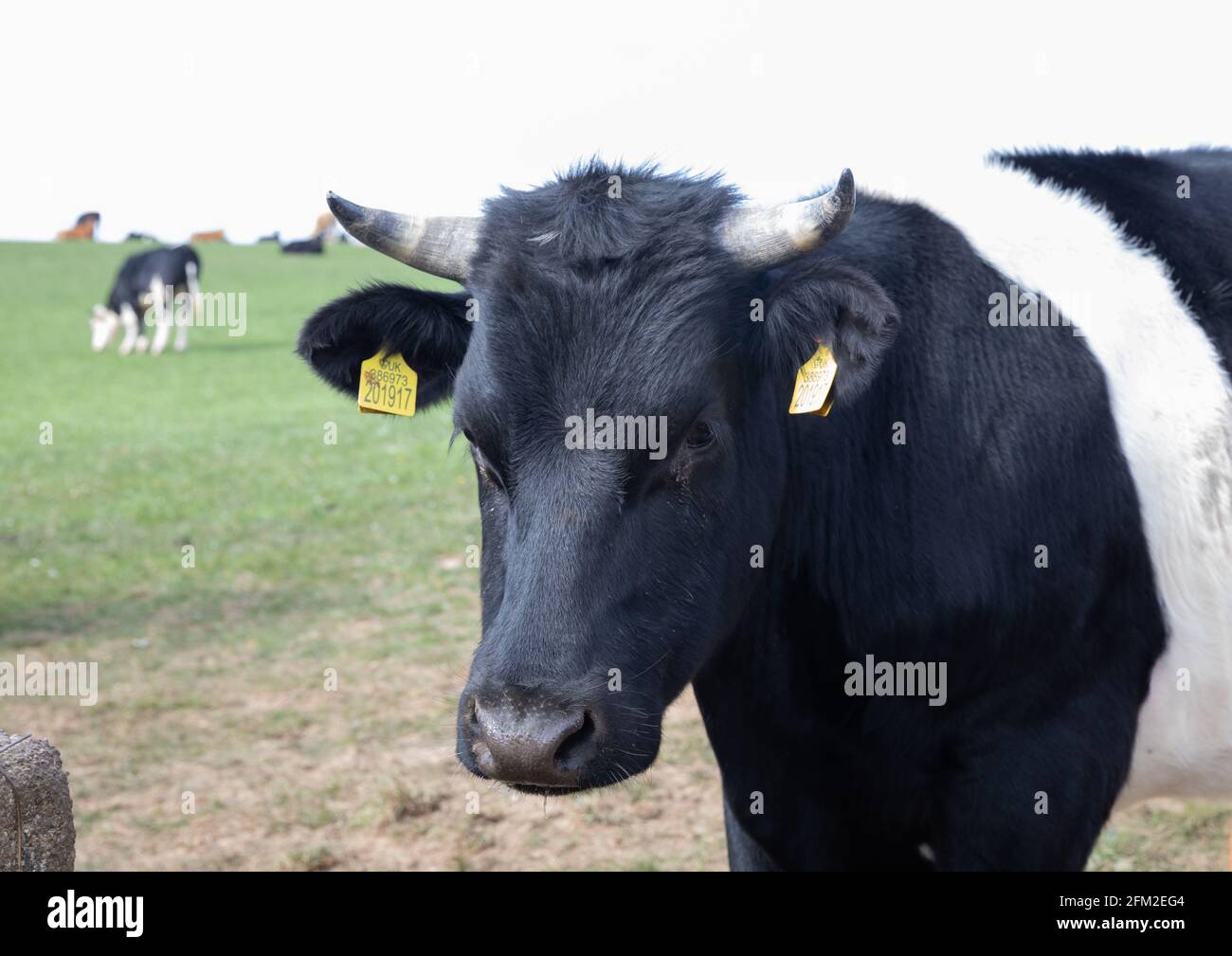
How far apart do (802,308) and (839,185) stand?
1.17 feet

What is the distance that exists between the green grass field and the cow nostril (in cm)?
151

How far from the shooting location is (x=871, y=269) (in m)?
3.68

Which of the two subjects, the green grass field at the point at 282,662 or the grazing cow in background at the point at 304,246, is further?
the grazing cow in background at the point at 304,246

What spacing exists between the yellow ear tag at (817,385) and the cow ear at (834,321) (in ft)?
0.06

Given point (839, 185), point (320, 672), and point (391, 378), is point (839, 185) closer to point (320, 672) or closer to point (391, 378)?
point (391, 378)

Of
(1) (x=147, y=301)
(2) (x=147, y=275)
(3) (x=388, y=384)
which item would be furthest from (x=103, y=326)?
(3) (x=388, y=384)

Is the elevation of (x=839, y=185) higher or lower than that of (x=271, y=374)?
lower

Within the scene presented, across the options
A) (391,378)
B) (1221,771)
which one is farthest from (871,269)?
(1221,771)

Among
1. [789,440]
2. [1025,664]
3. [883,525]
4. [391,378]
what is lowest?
[1025,664]

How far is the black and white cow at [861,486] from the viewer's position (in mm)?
3104
